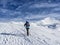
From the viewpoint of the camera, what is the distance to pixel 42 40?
117 ft

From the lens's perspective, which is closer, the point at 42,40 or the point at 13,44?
the point at 13,44

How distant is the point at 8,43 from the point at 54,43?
8414 mm

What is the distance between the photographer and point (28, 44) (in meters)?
32.8

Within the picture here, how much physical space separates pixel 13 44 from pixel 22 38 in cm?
328

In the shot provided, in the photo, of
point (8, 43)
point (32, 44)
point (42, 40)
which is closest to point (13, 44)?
point (8, 43)

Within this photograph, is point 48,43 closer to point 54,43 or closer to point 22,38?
point 54,43

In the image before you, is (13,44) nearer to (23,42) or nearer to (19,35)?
(23,42)

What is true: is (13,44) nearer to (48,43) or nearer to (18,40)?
(18,40)

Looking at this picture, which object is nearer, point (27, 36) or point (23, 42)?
point (23, 42)

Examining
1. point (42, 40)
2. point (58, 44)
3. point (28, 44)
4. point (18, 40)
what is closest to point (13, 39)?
point (18, 40)

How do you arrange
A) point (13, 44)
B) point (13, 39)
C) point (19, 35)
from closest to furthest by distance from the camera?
point (13, 44) → point (13, 39) → point (19, 35)

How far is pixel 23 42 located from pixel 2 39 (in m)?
3.56

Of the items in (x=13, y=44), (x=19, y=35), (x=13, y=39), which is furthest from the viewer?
(x=19, y=35)

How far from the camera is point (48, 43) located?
113ft
